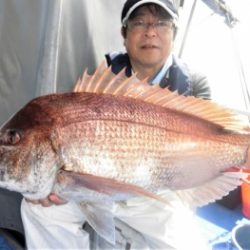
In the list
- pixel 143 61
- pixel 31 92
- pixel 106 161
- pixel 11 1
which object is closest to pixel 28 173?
pixel 106 161

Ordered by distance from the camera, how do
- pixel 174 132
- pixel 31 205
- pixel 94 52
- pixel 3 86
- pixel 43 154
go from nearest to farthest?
pixel 43 154 < pixel 174 132 < pixel 31 205 < pixel 3 86 < pixel 94 52

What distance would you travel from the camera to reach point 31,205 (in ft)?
4.69

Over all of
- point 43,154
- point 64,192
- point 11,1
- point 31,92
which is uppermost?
point 11,1

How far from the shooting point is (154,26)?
66.9 inches

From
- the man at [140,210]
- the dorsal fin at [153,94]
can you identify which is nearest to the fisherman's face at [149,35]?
the man at [140,210]

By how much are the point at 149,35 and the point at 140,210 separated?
781 mm

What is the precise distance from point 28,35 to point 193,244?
1.09 meters

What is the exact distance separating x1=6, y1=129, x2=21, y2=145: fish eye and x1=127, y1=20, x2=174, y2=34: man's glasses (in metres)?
0.94

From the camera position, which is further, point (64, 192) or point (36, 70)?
point (36, 70)

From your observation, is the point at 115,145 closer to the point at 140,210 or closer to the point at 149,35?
the point at 140,210

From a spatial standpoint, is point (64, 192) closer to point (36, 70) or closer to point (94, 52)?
point (36, 70)

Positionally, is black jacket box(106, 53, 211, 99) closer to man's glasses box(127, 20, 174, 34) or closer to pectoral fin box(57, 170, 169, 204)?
man's glasses box(127, 20, 174, 34)

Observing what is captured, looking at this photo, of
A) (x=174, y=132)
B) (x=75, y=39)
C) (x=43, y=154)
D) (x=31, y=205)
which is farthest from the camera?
(x=75, y=39)

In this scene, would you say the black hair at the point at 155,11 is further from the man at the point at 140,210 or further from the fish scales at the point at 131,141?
the fish scales at the point at 131,141
